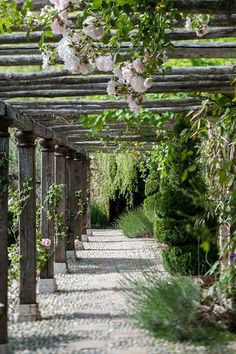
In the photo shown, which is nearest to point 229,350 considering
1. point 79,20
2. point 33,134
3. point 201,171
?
point 79,20

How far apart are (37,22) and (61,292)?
564 cm

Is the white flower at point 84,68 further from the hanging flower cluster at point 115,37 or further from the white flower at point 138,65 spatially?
the white flower at point 138,65

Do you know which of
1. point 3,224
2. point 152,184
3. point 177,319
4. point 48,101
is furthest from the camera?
point 152,184

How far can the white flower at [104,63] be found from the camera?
13.6ft

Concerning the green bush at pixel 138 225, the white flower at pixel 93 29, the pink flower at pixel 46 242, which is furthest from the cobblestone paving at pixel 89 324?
the green bush at pixel 138 225

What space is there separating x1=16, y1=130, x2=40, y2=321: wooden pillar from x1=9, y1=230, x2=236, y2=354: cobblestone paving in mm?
245

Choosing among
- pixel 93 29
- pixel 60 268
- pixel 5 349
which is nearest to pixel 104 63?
pixel 93 29

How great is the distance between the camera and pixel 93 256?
14.1 m

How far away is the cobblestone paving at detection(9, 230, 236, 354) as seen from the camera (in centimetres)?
534

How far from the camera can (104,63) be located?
416cm

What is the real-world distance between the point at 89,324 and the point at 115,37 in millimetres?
3256

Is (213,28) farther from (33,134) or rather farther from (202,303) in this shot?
(33,134)

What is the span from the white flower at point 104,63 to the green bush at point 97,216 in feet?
65.5

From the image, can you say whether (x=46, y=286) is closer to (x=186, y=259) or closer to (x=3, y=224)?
(x=186, y=259)
